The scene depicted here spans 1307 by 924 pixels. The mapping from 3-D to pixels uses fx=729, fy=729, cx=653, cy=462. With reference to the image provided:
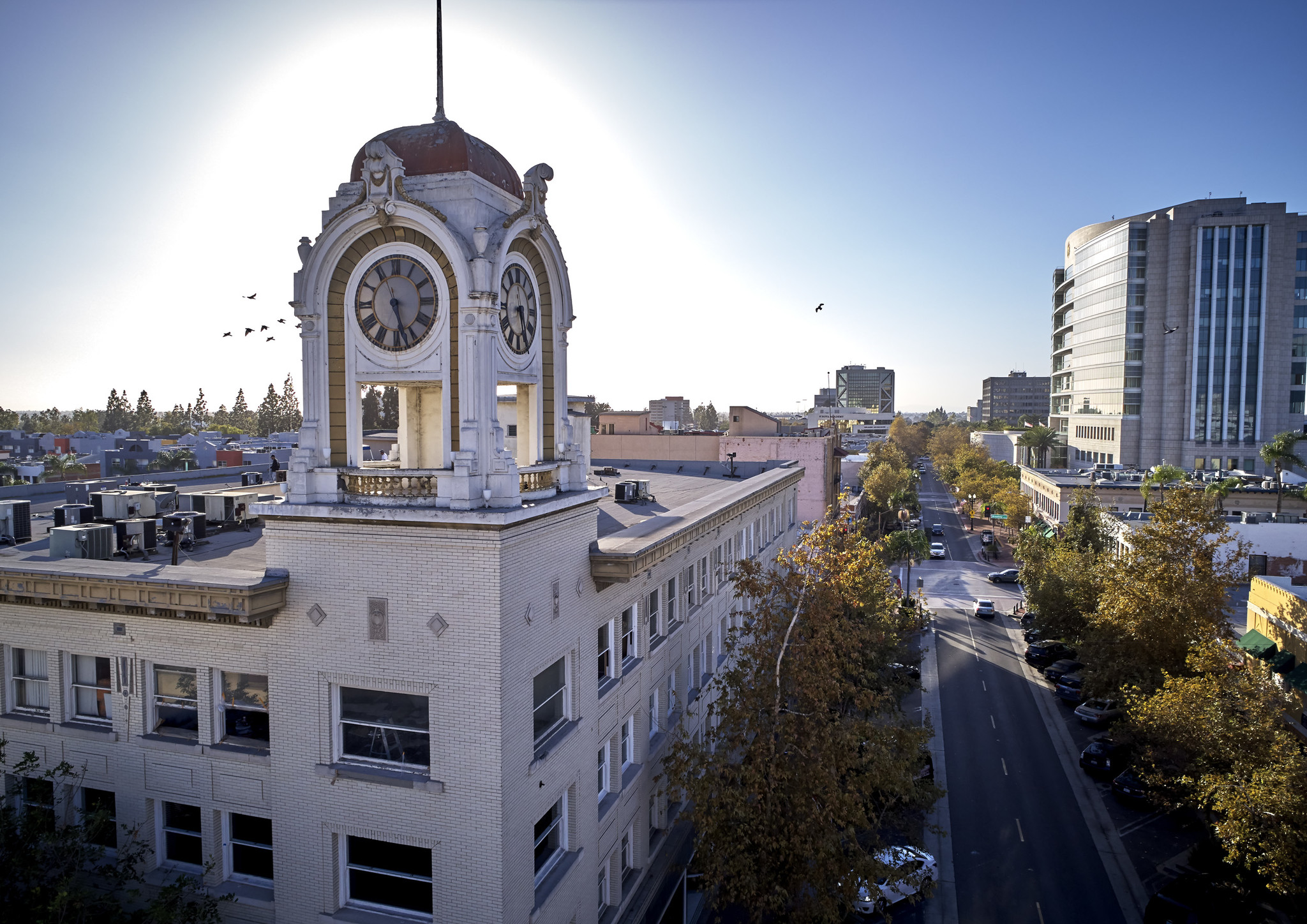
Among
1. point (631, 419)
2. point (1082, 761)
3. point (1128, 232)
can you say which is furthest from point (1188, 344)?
point (1082, 761)

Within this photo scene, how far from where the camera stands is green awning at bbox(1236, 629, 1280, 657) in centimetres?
2839

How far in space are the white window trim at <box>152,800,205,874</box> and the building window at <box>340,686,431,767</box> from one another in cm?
428

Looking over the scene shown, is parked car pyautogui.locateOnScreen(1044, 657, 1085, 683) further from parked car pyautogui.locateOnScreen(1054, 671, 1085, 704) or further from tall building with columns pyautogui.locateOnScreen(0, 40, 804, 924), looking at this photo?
tall building with columns pyautogui.locateOnScreen(0, 40, 804, 924)

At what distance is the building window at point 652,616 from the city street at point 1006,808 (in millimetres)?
12604

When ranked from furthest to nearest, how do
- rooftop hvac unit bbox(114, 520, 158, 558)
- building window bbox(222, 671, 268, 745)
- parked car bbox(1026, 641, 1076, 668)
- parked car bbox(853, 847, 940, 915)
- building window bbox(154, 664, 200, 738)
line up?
parked car bbox(1026, 641, 1076, 668) < parked car bbox(853, 847, 940, 915) < rooftop hvac unit bbox(114, 520, 158, 558) < building window bbox(154, 664, 200, 738) < building window bbox(222, 671, 268, 745)

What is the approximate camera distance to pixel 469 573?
531 inches

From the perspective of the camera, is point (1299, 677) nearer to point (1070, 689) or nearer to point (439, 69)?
point (1070, 689)

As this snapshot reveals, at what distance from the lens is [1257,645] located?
95.8 feet

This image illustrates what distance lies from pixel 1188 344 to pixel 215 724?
118 meters

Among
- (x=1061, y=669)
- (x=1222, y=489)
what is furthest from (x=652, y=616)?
(x=1222, y=489)

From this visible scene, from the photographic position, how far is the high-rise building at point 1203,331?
93.5m

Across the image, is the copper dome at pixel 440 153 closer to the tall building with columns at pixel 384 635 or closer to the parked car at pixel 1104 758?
the tall building with columns at pixel 384 635

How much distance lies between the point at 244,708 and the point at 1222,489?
75.9m

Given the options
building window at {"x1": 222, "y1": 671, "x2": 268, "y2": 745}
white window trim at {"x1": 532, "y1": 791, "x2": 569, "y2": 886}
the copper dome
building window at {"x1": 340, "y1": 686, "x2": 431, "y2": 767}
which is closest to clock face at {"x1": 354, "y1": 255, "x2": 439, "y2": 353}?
the copper dome
